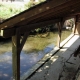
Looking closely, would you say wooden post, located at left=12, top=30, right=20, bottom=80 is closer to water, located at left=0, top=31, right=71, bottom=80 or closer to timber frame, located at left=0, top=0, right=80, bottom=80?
timber frame, located at left=0, top=0, right=80, bottom=80

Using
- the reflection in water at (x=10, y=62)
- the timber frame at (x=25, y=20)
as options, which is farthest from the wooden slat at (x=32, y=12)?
the reflection in water at (x=10, y=62)

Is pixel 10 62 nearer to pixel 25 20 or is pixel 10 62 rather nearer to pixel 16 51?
pixel 16 51

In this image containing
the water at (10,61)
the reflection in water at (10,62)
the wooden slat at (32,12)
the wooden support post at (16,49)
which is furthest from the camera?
the water at (10,61)

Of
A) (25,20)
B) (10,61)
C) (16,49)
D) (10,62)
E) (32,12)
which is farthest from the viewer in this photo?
(10,61)

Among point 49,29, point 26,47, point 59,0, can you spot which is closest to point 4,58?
point 26,47

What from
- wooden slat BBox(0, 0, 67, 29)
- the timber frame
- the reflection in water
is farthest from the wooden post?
the reflection in water

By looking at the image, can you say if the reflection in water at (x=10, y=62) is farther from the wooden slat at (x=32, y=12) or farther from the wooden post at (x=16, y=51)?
the wooden slat at (x=32, y=12)

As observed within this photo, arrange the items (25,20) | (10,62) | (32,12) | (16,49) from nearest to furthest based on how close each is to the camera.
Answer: (32,12), (25,20), (16,49), (10,62)

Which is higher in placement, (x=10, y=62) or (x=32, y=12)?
(x=32, y=12)

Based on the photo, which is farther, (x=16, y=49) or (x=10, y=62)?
(x=10, y=62)

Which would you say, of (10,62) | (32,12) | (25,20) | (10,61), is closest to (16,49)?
(25,20)

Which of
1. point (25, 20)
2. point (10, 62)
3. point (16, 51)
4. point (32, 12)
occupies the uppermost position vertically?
point (32, 12)

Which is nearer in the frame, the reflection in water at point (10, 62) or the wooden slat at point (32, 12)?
the wooden slat at point (32, 12)

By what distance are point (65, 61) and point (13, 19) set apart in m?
5.10
